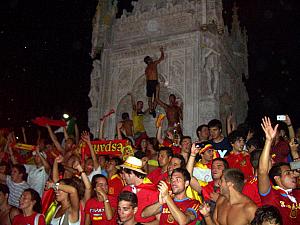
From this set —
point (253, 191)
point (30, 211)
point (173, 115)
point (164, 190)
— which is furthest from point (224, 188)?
point (173, 115)

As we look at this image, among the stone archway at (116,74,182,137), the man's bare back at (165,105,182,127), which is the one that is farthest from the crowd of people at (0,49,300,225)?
the stone archway at (116,74,182,137)

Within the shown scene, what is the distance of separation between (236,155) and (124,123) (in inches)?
286

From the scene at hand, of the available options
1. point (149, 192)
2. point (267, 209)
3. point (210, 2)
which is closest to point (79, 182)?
point (149, 192)

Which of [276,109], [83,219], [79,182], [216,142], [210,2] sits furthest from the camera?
[276,109]

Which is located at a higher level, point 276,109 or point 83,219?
point 276,109

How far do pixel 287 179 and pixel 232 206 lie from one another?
98 centimetres

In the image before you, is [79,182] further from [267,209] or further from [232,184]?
[267,209]

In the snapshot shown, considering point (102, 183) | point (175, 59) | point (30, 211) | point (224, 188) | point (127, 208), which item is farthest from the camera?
point (175, 59)

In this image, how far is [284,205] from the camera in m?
4.47

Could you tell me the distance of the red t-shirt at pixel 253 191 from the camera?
4858 millimetres

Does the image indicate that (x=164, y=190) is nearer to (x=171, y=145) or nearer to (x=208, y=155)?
(x=208, y=155)

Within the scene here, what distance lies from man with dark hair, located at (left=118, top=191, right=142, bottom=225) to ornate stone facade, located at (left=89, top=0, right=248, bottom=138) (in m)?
10.2

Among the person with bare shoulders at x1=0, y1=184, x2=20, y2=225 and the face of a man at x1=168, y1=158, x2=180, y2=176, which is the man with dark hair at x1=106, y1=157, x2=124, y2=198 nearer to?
the face of a man at x1=168, y1=158, x2=180, y2=176

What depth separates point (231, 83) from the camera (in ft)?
57.3
